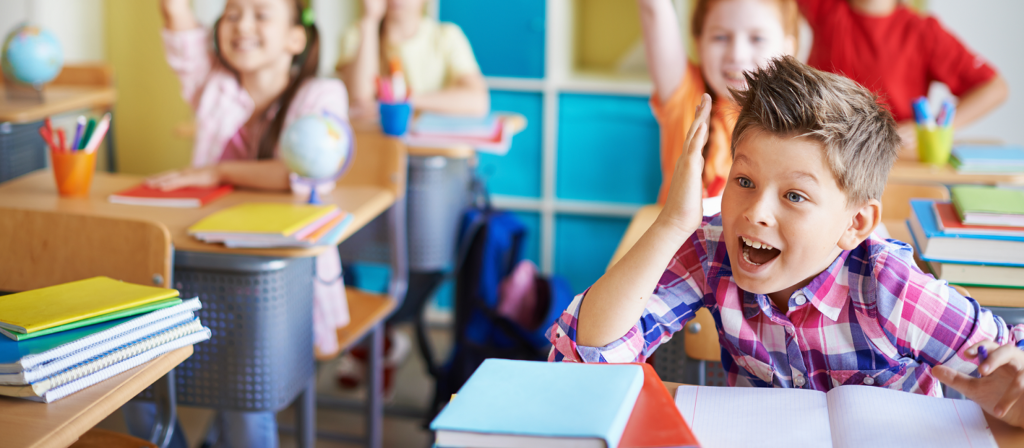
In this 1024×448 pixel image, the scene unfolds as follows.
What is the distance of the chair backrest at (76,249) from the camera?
4.43ft

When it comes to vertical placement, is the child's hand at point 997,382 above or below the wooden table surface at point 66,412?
above

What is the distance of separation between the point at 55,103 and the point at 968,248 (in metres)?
2.58

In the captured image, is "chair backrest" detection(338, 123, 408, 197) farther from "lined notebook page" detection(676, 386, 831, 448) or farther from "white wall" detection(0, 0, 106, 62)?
"white wall" detection(0, 0, 106, 62)

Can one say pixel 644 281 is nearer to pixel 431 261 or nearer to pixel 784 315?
Answer: pixel 784 315

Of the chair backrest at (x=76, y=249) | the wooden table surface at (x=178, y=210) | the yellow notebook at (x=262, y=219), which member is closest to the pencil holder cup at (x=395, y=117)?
the wooden table surface at (x=178, y=210)

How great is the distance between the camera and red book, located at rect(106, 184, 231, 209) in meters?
1.77

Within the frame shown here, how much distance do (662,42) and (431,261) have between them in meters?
1.11

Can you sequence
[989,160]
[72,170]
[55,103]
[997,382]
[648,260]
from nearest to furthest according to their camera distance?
[997,382]
[648,260]
[72,170]
[989,160]
[55,103]

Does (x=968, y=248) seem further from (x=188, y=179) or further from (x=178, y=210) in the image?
(x=188, y=179)

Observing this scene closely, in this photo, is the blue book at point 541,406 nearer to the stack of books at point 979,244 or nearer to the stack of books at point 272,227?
the stack of books at point 979,244

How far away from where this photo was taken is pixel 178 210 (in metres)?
1.73

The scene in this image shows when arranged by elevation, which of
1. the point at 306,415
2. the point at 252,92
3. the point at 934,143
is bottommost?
the point at 306,415

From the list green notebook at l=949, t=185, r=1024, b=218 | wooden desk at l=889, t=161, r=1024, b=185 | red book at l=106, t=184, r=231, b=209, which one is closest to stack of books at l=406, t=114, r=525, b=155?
red book at l=106, t=184, r=231, b=209

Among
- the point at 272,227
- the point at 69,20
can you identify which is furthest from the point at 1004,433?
the point at 69,20
